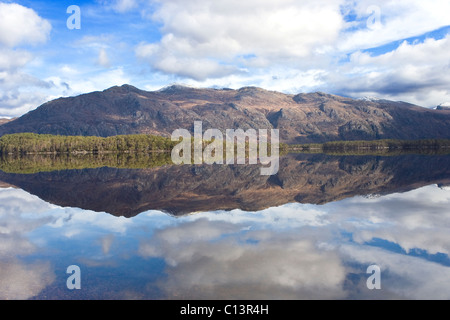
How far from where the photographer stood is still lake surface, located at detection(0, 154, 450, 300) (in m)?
14.5

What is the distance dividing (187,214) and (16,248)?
12539 millimetres

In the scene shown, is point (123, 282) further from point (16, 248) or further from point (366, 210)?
point (366, 210)

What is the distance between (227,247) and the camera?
64.7ft

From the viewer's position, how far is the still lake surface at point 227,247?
14.5m

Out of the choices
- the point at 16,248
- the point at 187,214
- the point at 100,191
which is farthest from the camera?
the point at 100,191

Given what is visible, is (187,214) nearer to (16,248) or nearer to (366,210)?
(16,248)

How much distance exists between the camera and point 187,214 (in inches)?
1163

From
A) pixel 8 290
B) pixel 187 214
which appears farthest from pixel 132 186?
pixel 8 290

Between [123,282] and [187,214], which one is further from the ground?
[187,214]

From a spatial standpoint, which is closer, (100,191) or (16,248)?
(16,248)
